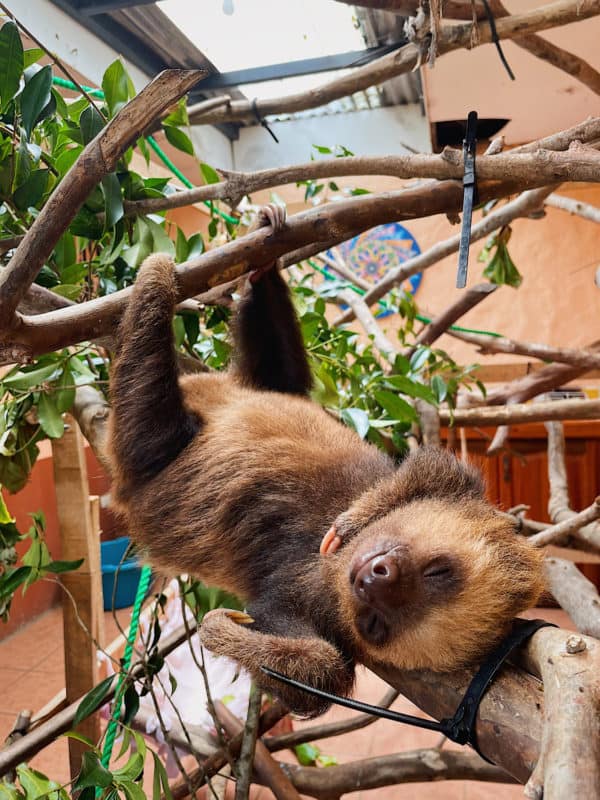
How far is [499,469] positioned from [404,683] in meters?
3.40

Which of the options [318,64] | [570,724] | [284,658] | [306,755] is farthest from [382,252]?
[570,724]

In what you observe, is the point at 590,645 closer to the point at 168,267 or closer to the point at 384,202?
the point at 384,202

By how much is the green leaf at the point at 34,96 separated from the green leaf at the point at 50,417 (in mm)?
559

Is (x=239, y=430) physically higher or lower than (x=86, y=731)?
higher

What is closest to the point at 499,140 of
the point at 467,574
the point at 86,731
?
the point at 467,574

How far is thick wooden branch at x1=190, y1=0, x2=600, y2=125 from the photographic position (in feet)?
4.88

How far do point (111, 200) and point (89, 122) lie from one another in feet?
0.52

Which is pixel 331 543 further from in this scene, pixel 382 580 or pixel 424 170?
pixel 424 170

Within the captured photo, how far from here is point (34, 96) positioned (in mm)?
1226

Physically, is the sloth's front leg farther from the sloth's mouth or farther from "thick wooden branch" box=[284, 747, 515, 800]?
"thick wooden branch" box=[284, 747, 515, 800]

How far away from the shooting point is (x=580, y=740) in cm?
50

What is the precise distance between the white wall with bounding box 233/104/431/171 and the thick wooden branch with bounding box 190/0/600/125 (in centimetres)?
145

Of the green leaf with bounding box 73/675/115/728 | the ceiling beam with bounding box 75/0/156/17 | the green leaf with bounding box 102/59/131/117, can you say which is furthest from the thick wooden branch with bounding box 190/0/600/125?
the green leaf with bounding box 73/675/115/728

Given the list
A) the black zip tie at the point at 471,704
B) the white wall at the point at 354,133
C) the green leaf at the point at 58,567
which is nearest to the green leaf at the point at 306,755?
the green leaf at the point at 58,567
